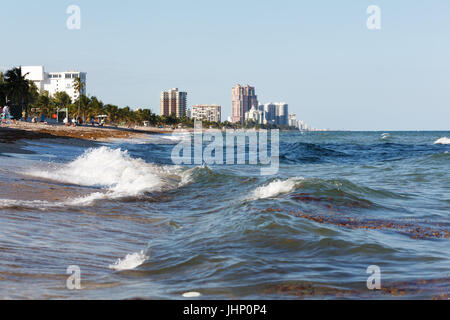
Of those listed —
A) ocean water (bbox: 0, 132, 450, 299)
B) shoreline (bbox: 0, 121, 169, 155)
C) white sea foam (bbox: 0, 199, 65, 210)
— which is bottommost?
ocean water (bbox: 0, 132, 450, 299)

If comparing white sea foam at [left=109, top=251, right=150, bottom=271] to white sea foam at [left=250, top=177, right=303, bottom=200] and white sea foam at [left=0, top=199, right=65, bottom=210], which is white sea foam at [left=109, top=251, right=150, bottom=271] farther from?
white sea foam at [left=250, top=177, right=303, bottom=200]

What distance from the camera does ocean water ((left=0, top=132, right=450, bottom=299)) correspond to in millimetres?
5766

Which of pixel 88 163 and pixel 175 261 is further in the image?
pixel 88 163

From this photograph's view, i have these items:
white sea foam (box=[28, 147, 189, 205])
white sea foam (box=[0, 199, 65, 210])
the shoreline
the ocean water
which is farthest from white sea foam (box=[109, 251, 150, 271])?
the shoreline

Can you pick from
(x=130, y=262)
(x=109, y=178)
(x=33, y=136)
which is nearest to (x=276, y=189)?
(x=109, y=178)

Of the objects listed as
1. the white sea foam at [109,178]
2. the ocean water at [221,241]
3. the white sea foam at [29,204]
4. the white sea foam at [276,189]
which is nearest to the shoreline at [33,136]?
the white sea foam at [109,178]

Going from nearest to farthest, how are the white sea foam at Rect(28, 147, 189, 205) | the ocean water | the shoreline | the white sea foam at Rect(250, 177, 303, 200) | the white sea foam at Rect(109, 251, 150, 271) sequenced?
the ocean water → the white sea foam at Rect(109, 251, 150, 271) → the white sea foam at Rect(250, 177, 303, 200) → the white sea foam at Rect(28, 147, 189, 205) → the shoreline

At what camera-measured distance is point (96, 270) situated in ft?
21.2

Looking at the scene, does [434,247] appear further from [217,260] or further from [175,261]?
[175,261]

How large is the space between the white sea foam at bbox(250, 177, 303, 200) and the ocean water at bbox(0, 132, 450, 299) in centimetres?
6

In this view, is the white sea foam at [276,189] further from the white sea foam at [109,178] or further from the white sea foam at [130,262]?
the white sea foam at [130,262]

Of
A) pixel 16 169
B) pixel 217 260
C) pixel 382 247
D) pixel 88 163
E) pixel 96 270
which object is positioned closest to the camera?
pixel 96 270

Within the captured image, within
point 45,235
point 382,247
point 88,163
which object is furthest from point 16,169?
point 382,247

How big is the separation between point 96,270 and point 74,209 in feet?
15.9
